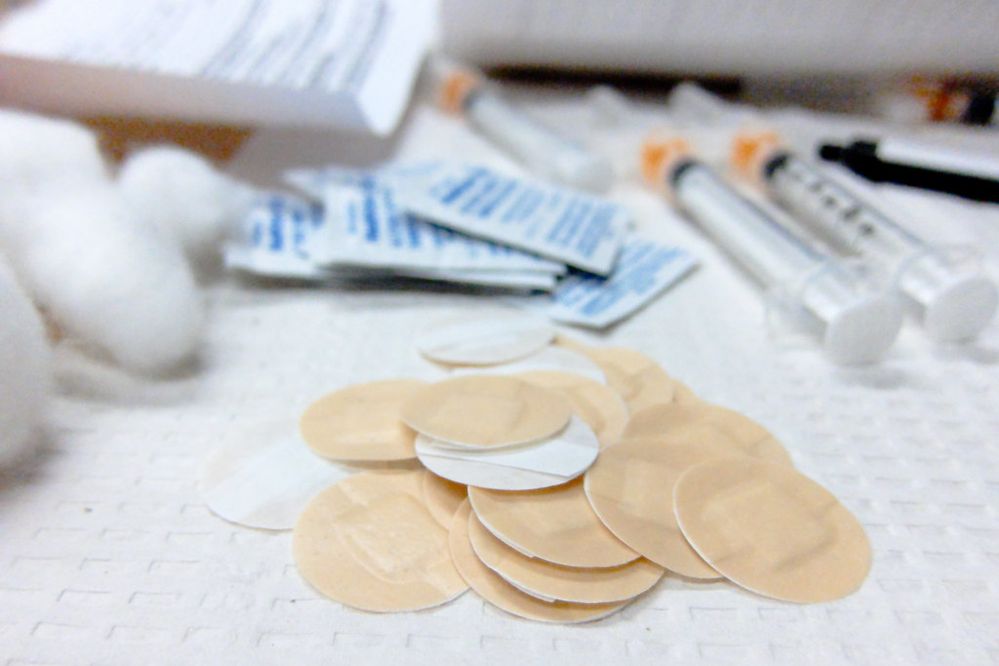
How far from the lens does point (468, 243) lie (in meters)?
0.46

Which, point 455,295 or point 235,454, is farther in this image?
point 455,295

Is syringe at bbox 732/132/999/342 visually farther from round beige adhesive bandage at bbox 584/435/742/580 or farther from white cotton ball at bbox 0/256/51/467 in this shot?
white cotton ball at bbox 0/256/51/467

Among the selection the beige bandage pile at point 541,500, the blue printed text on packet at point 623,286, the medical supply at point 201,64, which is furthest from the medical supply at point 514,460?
the medical supply at point 201,64

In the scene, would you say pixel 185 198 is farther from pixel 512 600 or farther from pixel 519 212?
pixel 512 600

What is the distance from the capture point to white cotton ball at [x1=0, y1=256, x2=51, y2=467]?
0.28 metres

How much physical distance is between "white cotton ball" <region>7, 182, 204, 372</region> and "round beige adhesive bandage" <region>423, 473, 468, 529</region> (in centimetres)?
16

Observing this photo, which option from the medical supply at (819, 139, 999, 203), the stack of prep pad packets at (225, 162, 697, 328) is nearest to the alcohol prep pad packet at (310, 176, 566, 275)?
the stack of prep pad packets at (225, 162, 697, 328)

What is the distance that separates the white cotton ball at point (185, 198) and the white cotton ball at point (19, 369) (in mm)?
136

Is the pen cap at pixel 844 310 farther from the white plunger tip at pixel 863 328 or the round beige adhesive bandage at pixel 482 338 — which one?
the round beige adhesive bandage at pixel 482 338

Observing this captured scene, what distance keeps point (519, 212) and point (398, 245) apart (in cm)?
9

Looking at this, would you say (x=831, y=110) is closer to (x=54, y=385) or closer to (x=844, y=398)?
(x=844, y=398)

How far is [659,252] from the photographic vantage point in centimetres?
48

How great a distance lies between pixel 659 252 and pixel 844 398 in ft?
0.54

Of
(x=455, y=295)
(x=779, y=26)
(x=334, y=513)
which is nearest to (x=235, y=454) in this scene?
(x=334, y=513)
